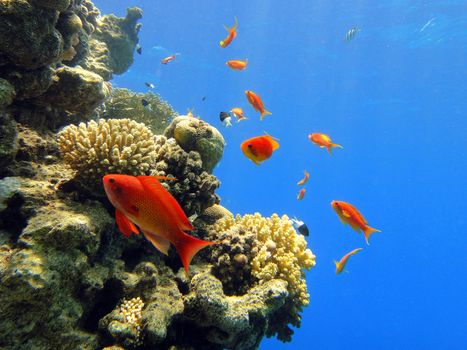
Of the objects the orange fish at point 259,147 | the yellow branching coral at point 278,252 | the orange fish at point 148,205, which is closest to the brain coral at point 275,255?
the yellow branching coral at point 278,252

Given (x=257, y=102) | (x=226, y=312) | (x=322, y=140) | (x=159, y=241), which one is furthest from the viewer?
(x=257, y=102)

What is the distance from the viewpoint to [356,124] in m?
67.7

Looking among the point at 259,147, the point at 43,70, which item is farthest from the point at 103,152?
the point at 259,147

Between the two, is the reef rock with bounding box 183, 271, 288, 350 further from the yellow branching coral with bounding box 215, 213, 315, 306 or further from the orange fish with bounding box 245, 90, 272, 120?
the orange fish with bounding box 245, 90, 272, 120

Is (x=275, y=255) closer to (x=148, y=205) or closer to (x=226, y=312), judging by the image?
(x=226, y=312)

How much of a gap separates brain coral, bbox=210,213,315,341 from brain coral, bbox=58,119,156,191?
1.74 metres

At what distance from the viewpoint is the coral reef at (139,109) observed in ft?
28.6

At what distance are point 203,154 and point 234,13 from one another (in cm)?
3849

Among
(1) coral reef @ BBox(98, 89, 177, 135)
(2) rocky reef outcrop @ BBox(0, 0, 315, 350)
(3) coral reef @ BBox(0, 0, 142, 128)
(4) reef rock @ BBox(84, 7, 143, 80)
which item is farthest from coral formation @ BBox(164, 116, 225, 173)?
(4) reef rock @ BBox(84, 7, 143, 80)

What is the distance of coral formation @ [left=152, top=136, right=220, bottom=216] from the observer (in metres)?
4.67

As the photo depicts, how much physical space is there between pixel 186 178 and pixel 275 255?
76.1 inches

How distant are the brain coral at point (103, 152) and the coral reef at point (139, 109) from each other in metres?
4.40

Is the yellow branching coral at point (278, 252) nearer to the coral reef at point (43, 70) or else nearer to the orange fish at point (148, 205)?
the orange fish at point (148, 205)

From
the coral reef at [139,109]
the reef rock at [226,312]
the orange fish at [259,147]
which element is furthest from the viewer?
the coral reef at [139,109]
